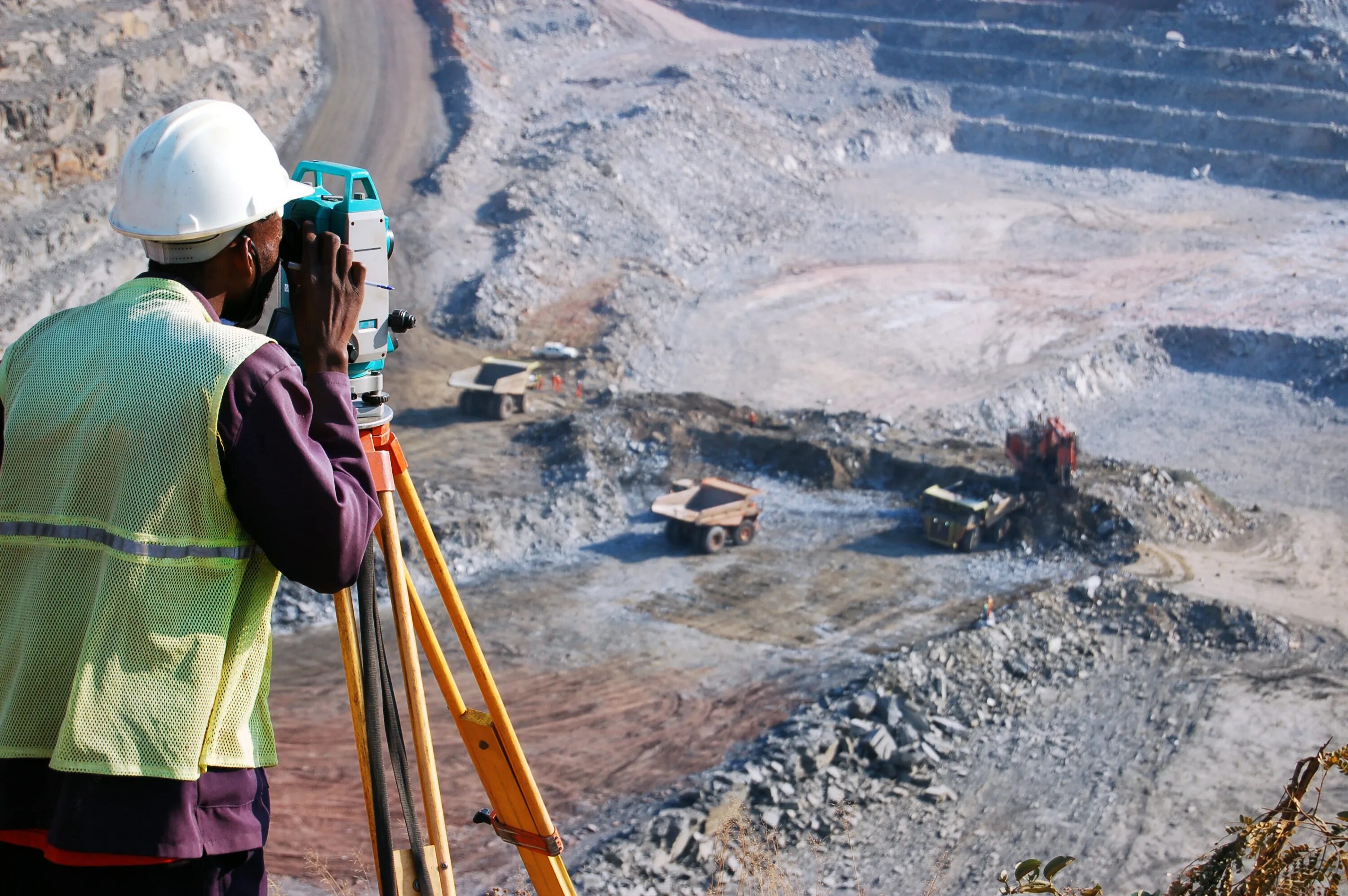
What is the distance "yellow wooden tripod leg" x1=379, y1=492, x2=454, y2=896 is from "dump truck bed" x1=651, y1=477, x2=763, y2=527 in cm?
1233

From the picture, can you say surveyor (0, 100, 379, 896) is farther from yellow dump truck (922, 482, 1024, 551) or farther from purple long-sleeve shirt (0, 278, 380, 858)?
yellow dump truck (922, 482, 1024, 551)

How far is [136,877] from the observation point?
6.51ft

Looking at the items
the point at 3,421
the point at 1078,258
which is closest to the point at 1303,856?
the point at 3,421

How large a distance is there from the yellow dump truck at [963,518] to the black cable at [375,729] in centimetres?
1360

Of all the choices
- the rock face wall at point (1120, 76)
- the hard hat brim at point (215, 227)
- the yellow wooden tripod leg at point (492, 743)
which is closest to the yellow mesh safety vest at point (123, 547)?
the hard hat brim at point (215, 227)

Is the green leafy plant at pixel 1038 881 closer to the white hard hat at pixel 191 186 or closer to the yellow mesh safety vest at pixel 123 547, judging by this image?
the yellow mesh safety vest at pixel 123 547

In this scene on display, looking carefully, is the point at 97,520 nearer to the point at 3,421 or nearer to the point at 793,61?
the point at 3,421

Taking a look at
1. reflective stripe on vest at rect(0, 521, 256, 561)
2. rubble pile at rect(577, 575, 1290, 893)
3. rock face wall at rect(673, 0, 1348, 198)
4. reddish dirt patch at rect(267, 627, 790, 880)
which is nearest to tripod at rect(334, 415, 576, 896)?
reflective stripe on vest at rect(0, 521, 256, 561)

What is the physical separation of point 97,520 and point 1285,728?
11.9 meters

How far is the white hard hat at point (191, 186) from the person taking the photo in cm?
204

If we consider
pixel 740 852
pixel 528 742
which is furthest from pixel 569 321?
pixel 740 852

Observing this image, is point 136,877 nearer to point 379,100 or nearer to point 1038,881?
point 1038,881

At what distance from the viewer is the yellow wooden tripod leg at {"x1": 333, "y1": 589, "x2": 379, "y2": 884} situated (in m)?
2.39

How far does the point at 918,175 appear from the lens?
121 feet
